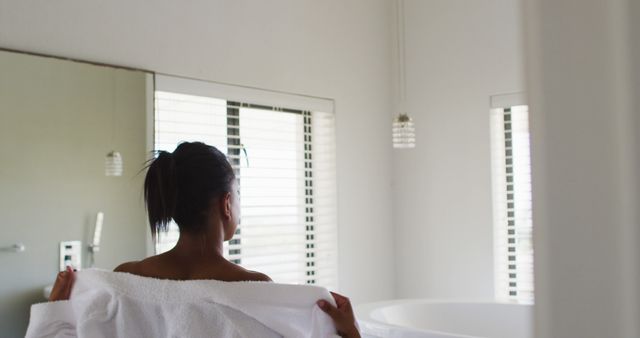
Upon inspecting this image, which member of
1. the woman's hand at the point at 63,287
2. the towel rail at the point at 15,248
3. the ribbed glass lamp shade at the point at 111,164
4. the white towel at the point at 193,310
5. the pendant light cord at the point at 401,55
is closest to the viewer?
the white towel at the point at 193,310

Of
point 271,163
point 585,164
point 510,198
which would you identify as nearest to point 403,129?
point 271,163

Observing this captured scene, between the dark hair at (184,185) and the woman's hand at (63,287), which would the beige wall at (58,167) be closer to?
the woman's hand at (63,287)

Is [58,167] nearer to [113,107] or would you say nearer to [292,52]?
[113,107]

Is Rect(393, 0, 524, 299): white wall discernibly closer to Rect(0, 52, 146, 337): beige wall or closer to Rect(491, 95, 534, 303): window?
Rect(491, 95, 534, 303): window

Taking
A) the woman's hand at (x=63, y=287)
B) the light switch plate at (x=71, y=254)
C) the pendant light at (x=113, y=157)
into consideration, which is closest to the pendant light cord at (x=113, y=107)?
the pendant light at (x=113, y=157)

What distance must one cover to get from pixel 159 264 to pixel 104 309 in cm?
14

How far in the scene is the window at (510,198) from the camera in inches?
145

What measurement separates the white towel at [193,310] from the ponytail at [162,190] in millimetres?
131

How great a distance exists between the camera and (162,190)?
4.39ft

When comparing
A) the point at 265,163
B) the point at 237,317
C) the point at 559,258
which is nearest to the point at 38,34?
the point at 265,163

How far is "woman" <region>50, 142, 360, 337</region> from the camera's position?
4.36 ft

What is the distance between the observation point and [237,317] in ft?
4.18

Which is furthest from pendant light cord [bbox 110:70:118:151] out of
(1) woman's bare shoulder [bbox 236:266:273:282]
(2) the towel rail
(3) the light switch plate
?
(1) woman's bare shoulder [bbox 236:266:273:282]

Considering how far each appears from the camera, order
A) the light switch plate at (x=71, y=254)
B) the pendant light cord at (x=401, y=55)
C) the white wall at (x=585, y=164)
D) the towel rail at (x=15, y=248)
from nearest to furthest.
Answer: the white wall at (x=585, y=164), the towel rail at (x=15, y=248), the light switch plate at (x=71, y=254), the pendant light cord at (x=401, y=55)
